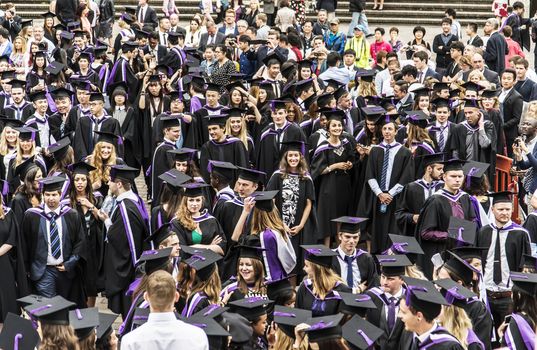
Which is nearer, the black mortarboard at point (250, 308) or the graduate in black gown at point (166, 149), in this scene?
the black mortarboard at point (250, 308)

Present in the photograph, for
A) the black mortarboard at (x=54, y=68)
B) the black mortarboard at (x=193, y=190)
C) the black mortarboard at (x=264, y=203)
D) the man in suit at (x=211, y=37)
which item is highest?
the man in suit at (x=211, y=37)

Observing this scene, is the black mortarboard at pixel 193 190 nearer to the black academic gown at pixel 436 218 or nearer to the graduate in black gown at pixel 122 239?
the graduate in black gown at pixel 122 239

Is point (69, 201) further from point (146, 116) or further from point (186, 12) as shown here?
point (186, 12)

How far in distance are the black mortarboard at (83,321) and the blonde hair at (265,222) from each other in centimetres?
278

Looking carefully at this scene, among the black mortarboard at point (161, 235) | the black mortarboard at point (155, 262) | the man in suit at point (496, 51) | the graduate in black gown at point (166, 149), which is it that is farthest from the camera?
the man in suit at point (496, 51)

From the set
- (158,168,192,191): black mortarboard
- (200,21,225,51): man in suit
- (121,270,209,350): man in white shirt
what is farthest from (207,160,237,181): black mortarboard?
(200,21,225,51): man in suit

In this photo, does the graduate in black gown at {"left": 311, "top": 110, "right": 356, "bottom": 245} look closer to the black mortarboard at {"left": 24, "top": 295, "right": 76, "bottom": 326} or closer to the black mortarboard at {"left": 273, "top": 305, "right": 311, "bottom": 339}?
the black mortarboard at {"left": 273, "top": 305, "right": 311, "bottom": 339}

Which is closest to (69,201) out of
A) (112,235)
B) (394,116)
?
(112,235)

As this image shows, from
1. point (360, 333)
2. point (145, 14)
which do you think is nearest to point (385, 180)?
A: point (360, 333)

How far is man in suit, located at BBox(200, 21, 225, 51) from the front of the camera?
63.1 feet

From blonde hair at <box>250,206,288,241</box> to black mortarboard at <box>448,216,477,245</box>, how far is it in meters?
1.51

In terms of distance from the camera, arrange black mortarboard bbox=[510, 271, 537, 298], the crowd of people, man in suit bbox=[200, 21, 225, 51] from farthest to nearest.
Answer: man in suit bbox=[200, 21, 225, 51], black mortarboard bbox=[510, 271, 537, 298], the crowd of people

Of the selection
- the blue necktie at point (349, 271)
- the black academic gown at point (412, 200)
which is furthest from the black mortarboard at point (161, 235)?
the black academic gown at point (412, 200)

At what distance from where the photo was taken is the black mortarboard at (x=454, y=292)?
25.0 feet
